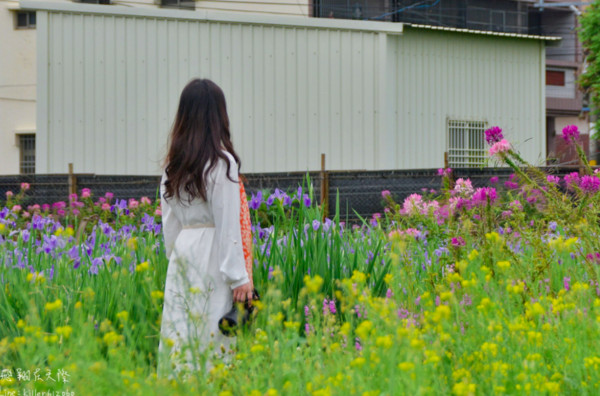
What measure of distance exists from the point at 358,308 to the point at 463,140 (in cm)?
1351

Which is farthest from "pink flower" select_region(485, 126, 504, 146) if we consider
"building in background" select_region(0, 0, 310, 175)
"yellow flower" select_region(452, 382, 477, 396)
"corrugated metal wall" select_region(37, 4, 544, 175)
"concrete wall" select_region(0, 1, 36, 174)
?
"concrete wall" select_region(0, 1, 36, 174)

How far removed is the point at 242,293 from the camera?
3523 millimetres

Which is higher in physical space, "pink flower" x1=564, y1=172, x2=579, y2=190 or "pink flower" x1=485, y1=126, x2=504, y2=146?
"pink flower" x1=485, y1=126, x2=504, y2=146

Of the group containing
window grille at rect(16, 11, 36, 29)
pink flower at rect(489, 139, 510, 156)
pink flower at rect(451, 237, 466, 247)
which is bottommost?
pink flower at rect(451, 237, 466, 247)

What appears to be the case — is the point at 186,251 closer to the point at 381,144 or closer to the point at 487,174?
the point at 487,174

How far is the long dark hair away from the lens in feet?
11.6

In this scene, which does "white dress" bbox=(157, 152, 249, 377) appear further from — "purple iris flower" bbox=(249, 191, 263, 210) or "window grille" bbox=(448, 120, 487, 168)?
"window grille" bbox=(448, 120, 487, 168)

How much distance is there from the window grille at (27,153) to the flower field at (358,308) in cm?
1629

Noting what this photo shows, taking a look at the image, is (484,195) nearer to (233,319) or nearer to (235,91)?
(233,319)

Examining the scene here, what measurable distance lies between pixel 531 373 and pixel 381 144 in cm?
1256

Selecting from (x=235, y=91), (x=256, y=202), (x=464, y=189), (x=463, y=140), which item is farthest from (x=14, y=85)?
(x=464, y=189)

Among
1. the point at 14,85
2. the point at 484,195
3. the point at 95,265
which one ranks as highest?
the point at 14,85

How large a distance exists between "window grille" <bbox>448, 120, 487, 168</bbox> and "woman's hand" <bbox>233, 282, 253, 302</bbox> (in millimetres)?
12945

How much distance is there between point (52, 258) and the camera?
4629 mm
